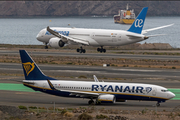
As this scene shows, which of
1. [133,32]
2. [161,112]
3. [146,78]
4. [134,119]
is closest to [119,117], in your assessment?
[134,119]

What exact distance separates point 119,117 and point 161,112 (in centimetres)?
580

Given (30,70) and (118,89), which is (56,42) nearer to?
(30,70)

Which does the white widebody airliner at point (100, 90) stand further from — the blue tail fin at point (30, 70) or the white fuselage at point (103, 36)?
the white fuselage at point (103, 36)

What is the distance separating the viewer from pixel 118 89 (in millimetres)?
40500

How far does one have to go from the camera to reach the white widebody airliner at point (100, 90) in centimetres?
3962

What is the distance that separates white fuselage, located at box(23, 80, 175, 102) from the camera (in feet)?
130

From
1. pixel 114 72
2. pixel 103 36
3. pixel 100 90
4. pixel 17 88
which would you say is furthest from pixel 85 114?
pixel 103 36

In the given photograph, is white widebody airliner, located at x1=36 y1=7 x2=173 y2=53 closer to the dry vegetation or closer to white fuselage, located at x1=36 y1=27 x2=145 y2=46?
white fuselage, located at x1=36 y1=27 x2=145 y2=46

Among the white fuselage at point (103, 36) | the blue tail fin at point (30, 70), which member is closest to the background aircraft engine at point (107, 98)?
the blue tail fin at point (30, 70)

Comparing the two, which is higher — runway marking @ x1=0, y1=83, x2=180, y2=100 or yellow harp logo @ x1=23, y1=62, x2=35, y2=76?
yellow harp logo @ x1=23, y1=62, x2=35, y2=76

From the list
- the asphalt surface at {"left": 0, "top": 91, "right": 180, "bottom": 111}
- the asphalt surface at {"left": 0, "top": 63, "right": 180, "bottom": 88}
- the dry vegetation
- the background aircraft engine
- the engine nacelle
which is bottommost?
the dry vegetation

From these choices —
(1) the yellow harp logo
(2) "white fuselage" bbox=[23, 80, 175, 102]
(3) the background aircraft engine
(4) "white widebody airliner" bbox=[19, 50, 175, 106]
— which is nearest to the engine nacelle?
(1) the yellow harp logo

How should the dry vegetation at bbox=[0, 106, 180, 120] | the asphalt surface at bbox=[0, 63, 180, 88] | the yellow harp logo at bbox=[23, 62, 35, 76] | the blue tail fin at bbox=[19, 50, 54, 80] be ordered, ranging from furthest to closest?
1. the asphalt surface at bbox=[0, 63, 180, 88]
2. the yellow harp logo at bbox=[23, 62, 35, 76]
3. the blue tail fin at bbox=[19, 50, 54, 80]
4. the dry vegetation at bbox=[0, 106, 180, 120]

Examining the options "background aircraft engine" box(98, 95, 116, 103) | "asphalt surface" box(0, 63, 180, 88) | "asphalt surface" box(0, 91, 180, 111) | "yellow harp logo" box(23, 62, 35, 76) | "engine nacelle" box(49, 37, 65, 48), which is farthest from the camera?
"engine nacelle" box(49, 37, 65, 48)
